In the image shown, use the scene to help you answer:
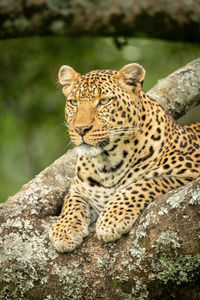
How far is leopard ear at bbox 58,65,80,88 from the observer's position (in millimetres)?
7895

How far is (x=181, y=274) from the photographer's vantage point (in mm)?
5699

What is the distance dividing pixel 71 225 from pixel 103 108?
5.25 feet

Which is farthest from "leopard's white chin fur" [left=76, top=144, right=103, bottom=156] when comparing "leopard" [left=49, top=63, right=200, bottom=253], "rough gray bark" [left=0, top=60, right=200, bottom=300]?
"rough gray bark" [left=0, top=60, right=200, bottom=300]

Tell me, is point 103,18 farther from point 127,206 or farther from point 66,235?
point 66,235

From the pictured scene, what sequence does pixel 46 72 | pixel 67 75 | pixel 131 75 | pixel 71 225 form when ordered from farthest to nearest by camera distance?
1. pixel 46 72
2. pixel 67 75
3. pixel 131 75
4. pixel 71 225

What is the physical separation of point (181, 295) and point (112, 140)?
2.27 metres

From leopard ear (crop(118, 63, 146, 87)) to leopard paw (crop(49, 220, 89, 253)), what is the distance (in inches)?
81.5

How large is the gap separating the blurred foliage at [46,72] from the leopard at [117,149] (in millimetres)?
3262

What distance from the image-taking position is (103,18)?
6.04 m

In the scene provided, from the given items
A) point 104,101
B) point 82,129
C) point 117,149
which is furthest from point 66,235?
point 104,101

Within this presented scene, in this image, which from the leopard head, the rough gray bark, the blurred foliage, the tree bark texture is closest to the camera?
the rough gray bark

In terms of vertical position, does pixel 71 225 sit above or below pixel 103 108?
below

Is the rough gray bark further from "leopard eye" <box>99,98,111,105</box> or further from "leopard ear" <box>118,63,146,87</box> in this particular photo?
"leopard ear" <box>118,63,146,87</box>

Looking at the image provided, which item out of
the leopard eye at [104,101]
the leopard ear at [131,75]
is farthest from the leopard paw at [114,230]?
the leopard ear at [131,75]
